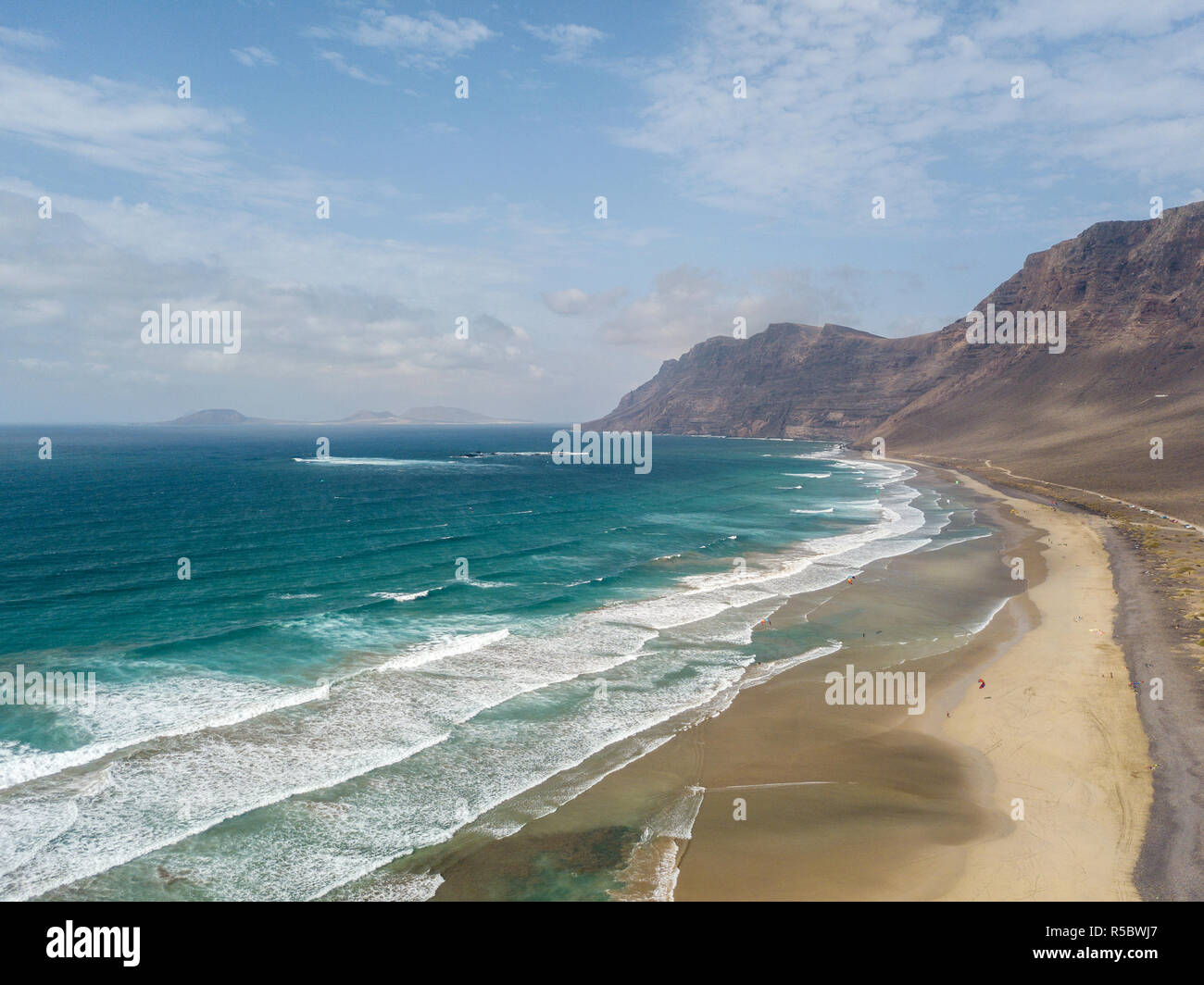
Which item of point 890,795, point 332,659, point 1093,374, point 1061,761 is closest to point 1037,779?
point 1061,761

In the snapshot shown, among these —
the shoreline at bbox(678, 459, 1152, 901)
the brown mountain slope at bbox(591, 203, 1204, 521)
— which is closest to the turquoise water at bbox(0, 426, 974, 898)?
the shoreline at bbox(678, 459, 1152, 901)

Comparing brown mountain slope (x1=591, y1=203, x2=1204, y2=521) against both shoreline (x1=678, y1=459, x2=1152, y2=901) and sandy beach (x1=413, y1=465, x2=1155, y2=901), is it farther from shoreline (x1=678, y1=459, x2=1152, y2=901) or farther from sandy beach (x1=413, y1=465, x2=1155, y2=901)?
sandy beach (x1=413, y1=465, x2=1155, y2=901)

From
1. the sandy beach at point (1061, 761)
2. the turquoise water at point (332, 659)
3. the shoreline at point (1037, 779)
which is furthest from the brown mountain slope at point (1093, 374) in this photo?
the shoreline at point (1037, 779)

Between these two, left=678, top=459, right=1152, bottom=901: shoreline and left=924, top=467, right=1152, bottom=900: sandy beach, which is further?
left=924, top=467, right=1152, bottom=900: sandy beach

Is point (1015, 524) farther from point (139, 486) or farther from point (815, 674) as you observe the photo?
point (139, 486)

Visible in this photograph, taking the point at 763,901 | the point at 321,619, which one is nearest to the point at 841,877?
the point at 763,901

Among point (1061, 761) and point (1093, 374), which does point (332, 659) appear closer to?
point (1061, 761)

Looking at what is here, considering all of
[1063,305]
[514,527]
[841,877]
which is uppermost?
[1063,305]

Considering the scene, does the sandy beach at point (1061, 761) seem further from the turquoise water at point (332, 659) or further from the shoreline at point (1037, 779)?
the turquoise water at point (332, 659)
